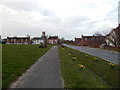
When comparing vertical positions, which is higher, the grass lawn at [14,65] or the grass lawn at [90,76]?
the grass lawn at [14,65]

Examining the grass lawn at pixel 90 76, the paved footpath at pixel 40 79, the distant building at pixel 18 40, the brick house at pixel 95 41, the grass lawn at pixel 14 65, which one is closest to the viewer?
the paved footpath at pixel 40 79

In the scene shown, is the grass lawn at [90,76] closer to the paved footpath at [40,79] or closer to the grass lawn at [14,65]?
the paved footpath at [40,79]

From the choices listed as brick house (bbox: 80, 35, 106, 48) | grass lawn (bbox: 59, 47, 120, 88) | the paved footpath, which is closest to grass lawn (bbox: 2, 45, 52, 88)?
the paved footpath

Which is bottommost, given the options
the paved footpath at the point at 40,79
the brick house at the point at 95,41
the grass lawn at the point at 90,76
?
the grass lawn at the point at 90,76

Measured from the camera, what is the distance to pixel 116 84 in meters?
9.12

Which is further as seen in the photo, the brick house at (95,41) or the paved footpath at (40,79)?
the brick house at (95,41)

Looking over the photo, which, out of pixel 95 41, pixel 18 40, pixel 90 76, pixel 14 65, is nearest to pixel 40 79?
pixel 90 76

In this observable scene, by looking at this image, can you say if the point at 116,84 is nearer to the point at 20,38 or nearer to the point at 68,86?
the point at 68,86

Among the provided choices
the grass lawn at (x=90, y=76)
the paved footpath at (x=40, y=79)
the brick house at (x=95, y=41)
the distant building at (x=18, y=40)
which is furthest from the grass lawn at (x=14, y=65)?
the distant building at (x=18, y=40)

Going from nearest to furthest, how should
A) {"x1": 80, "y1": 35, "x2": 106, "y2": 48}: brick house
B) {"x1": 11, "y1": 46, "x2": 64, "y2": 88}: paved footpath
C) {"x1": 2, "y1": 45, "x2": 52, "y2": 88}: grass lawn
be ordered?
1. {"x1": 11, "y1": 46, "x2": 64, "y2": 88}: paved footpath
2. {"x1": 2, "y1": 45, "x2": 52, "y2": 88}: grass lawn
3. {"x1": 80, "y1": 35, "x2": 106, "y2": 48}: brick house

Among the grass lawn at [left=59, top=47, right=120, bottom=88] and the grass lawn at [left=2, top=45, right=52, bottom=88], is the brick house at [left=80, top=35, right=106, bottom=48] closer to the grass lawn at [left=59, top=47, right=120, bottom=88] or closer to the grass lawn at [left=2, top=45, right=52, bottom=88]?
the grass lawn at [left=2, top=45, right=52, bottom=88]

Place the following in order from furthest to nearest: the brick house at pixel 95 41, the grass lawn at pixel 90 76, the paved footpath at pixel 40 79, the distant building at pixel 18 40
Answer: the distant building at pixel 18 40, the brick house at pixel 95 41, the grass lawn at pixel 90 76, the paved footpath at pixel 40 79

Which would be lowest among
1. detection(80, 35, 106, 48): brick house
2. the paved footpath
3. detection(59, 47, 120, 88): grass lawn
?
detection(59, 47, 120, 88): grass lawn

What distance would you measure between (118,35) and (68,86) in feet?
163
